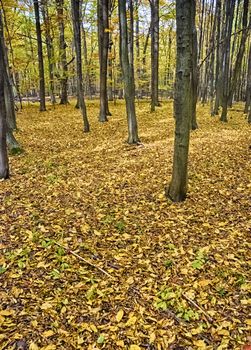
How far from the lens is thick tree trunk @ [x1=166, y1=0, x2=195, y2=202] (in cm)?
426

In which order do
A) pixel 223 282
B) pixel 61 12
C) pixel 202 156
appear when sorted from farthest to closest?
1. pixel 61 12
2. pixel 202 156
3. pixel 223 282

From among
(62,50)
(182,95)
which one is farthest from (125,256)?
(62,50)

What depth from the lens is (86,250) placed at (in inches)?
157

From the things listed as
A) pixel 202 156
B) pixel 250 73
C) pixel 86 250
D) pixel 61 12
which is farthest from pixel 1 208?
pixel 61 12

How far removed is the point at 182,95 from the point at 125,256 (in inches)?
108

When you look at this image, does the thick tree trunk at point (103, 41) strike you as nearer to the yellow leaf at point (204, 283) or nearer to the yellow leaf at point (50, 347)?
the yellow leaf at point (204, 283)

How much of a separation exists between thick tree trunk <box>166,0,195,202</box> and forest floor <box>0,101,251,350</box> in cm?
40

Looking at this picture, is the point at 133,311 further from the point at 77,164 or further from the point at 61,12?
the point at 61,12

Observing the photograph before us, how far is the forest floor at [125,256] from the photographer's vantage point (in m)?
2.82

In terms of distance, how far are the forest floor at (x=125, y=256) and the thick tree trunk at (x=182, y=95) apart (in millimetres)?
400

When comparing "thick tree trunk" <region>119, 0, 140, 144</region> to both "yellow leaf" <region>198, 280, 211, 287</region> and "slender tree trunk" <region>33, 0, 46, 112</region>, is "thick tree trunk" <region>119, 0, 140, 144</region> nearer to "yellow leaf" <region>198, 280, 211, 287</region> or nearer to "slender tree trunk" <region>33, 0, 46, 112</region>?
"yellow leaf" <region>198, 280, 211, 287</region>

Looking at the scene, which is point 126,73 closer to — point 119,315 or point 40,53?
point 119,315

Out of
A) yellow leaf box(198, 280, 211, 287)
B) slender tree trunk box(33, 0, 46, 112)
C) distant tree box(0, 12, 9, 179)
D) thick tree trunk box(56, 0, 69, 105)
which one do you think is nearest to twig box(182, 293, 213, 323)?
yellow leaf box(198, 280, 211, 287)

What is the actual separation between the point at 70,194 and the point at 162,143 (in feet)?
15.3
